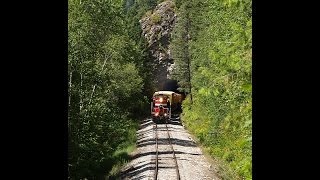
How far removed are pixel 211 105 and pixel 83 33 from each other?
6647 mm

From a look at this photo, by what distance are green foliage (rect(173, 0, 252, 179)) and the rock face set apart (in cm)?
2519

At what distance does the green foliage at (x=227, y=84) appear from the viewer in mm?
5812

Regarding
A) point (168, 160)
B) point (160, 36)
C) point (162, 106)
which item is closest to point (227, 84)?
point (168, 160)

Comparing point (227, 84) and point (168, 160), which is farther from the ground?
point (227, 84)

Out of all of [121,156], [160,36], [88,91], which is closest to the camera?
[88,91]

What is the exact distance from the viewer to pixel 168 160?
925 inches

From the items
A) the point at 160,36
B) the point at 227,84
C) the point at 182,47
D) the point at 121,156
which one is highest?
the point at 160,36

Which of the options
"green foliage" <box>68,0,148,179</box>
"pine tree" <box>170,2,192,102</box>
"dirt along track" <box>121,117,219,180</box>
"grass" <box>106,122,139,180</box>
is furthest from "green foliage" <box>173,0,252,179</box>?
"green foliage" <box>68,0,148,179</box>

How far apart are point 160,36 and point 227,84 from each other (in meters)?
69.0

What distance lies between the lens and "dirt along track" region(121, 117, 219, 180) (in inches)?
776

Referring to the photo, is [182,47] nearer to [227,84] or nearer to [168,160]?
[168,160]

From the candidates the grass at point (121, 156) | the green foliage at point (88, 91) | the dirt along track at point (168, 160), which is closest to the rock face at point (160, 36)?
the dirt along track at point (168, 160)
